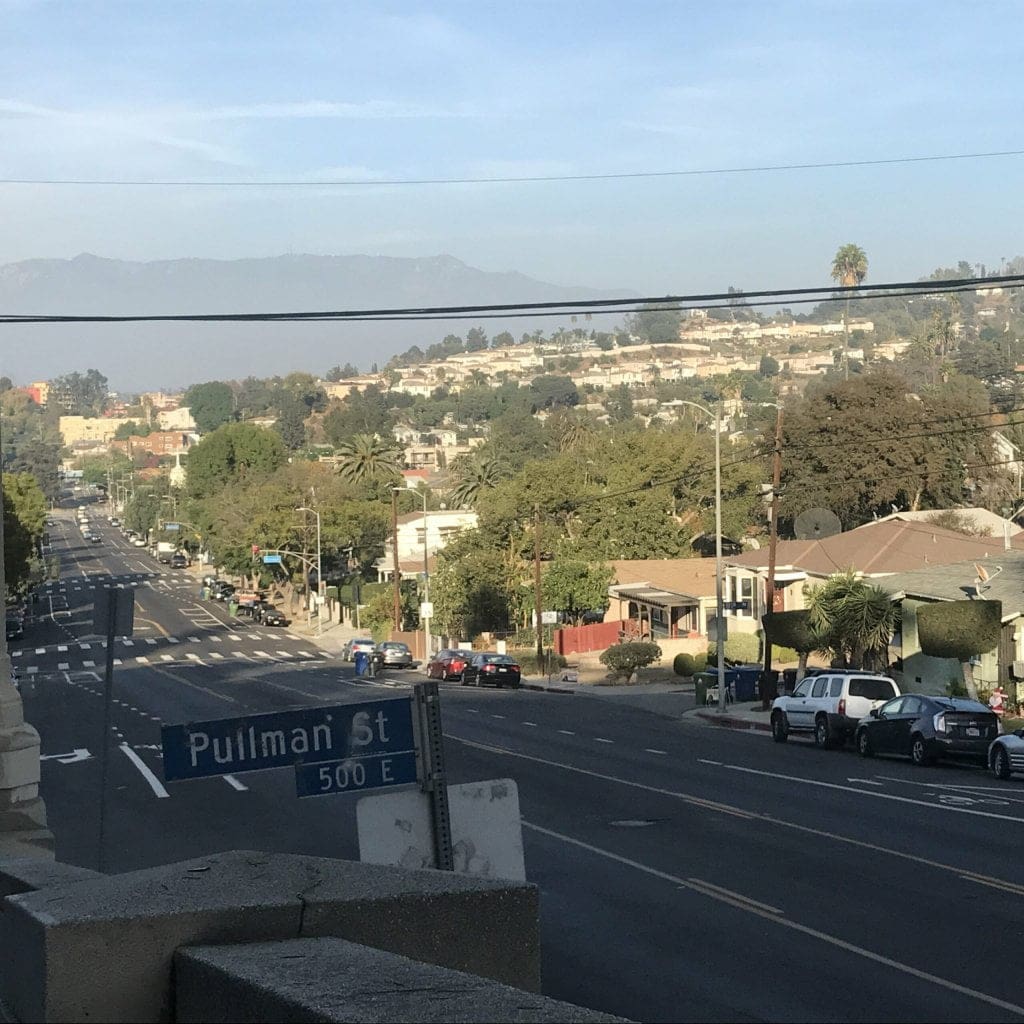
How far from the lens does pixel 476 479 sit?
13550cm

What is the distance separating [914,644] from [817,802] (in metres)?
24.6

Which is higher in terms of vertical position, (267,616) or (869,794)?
(869,794)

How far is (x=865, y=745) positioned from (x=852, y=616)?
12061 mm

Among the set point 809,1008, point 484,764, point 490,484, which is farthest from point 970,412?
point 809,1008

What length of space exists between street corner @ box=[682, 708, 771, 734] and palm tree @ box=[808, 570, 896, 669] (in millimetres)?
3007

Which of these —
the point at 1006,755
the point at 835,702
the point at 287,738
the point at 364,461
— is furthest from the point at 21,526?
the point at 287,738

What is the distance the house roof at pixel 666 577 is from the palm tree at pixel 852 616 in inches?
1007

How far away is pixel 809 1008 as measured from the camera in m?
11.3

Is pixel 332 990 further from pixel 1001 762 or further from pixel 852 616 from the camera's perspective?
pixel 852 616

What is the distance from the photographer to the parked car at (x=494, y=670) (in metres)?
62.1

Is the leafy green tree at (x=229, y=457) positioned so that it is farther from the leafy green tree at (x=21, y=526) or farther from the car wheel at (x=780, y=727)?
the car wheel at (x=780, y=727)

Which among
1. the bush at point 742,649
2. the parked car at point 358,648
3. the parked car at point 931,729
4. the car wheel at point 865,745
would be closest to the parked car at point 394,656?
the parked car at point 358,648

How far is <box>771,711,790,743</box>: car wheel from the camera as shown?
125 ft

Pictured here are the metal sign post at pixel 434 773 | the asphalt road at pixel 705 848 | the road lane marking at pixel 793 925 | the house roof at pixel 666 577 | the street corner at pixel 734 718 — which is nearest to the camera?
the metal sign post at pixel 434 773
